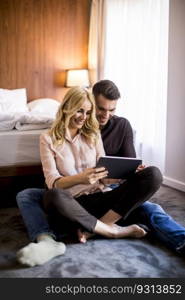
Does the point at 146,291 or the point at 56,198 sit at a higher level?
the point at 56,198

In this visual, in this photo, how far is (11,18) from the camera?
3949 millimetres

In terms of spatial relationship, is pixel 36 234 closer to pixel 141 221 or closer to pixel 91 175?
pixel 91 175

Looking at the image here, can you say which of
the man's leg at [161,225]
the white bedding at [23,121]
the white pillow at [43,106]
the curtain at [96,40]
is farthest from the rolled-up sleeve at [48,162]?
the curtain at [96,40]

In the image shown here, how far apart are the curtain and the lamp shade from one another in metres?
0.10

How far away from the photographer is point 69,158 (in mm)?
1890

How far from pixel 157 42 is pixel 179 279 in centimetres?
215

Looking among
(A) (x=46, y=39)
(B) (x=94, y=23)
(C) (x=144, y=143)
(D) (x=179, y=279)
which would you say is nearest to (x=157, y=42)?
(C) (x=144, y=143)

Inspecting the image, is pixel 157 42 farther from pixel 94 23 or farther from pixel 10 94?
pixel 10 94

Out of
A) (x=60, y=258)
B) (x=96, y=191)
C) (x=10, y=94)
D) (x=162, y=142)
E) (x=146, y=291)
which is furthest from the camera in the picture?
(x=10, y=94)

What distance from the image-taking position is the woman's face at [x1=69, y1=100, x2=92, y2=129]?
6.02 ft

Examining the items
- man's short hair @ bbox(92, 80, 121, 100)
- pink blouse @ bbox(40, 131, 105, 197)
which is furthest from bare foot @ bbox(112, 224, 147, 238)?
man's short hair @ bbox(92, 80, 121, 100)

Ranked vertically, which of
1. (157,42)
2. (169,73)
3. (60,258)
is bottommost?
(60,258)

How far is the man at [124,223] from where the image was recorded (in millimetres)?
1625

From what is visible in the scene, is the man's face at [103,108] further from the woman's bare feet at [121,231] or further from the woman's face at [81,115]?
the woman's bare feet at [121,231]
